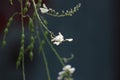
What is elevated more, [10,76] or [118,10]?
[118,10]

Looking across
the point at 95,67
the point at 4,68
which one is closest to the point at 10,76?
the point at 4,68

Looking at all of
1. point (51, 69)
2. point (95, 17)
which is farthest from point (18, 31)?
point (95, 17)

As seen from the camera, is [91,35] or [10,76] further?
[91,35]

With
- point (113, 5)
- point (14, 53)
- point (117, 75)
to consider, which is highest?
point (113, 5)

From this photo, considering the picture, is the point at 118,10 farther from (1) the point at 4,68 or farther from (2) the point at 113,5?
(1) the point at 4,68

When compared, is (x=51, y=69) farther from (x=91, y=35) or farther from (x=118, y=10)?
(x=118, y=10)

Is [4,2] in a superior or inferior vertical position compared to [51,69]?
superior
